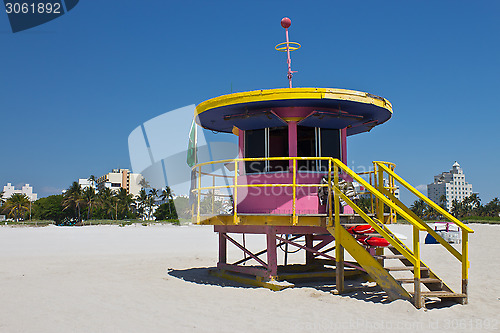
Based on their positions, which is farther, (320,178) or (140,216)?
(140,216)

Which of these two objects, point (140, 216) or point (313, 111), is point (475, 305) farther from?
point (140, 216)

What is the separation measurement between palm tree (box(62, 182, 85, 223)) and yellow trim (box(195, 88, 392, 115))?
98.7m

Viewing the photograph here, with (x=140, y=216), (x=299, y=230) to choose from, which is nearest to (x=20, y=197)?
(x=140, y=216)

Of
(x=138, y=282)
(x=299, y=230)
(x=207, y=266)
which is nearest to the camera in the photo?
(x=299, y=230)

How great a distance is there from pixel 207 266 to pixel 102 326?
9194mm

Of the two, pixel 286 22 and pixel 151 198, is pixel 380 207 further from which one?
pixel 151 198

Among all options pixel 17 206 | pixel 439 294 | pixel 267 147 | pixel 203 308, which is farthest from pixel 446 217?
pixel 17 206

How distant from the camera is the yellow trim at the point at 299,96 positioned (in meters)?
10.2

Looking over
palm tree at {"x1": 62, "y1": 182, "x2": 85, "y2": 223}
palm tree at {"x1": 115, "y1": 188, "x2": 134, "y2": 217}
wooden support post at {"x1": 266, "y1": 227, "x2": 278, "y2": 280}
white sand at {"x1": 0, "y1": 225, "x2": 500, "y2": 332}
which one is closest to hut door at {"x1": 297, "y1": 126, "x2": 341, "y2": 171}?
wooden support post at {"x1": 266, "y1": 227, "x2": 278, "y2": 280}

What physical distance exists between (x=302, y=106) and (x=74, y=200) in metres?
101

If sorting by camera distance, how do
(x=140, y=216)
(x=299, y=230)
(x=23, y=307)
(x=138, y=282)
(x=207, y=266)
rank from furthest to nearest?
(x=140, y=216) < (x=207, y=266) < (x=138, y=282) < (x=299, y=230) < (x=23, y=307)

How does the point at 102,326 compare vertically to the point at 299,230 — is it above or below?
below

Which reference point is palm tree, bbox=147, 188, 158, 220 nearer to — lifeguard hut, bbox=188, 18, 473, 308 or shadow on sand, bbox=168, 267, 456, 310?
shadow on sand, bbox=168, 267, 456, 310

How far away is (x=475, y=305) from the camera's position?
841cm
